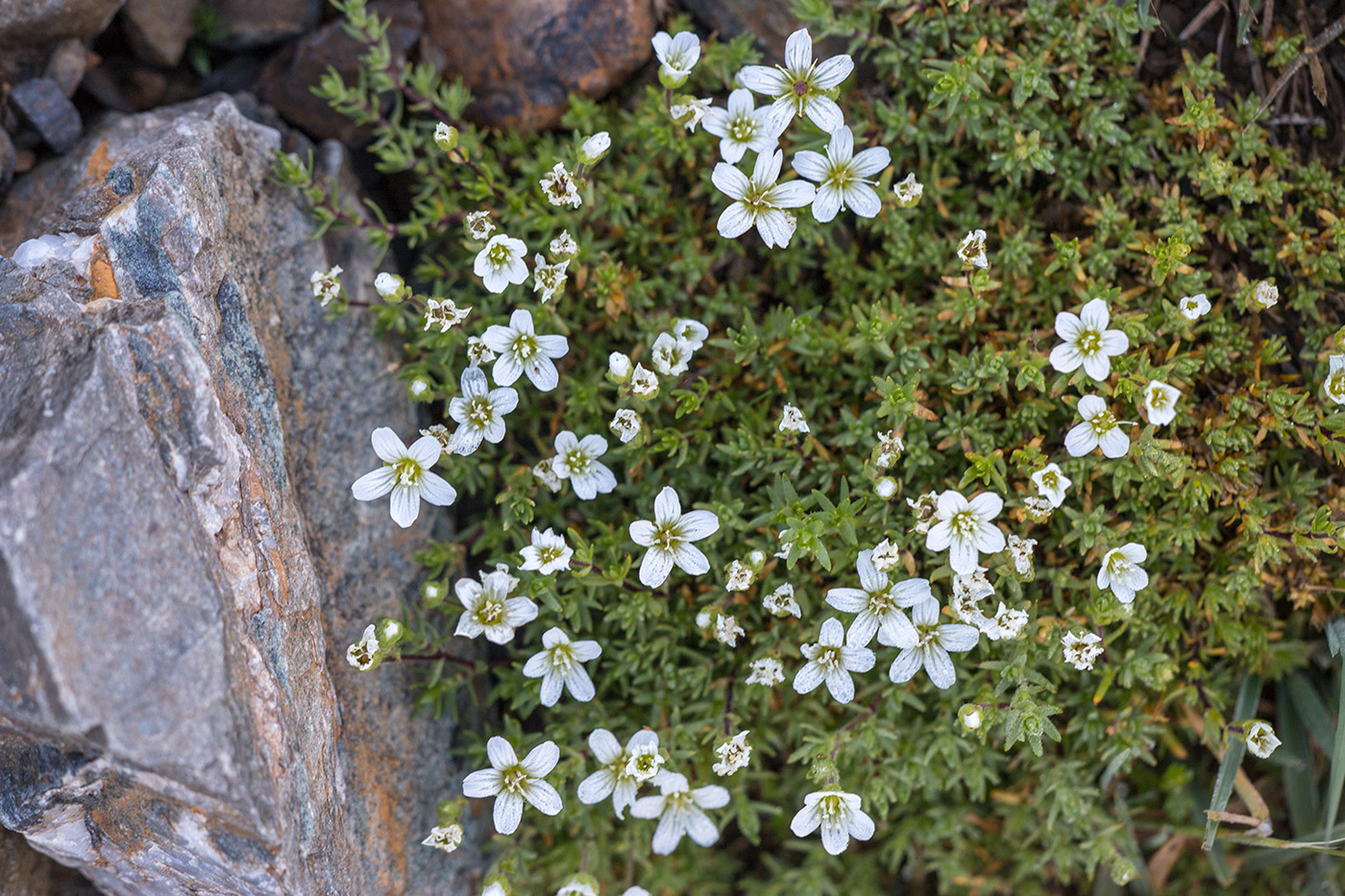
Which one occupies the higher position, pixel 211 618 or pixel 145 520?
pixel 145 520

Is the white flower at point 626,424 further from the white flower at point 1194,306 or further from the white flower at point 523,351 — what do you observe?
the white flower at point 1194,306

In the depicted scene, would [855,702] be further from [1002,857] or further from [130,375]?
[130,375]

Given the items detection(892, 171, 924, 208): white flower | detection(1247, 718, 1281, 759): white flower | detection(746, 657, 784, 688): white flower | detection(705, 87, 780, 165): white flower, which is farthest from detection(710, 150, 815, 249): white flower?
detection(1247, 718, 1281, 759): white flower

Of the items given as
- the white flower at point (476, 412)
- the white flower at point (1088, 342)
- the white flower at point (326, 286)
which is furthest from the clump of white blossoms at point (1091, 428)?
the white flower at point (326, 286)

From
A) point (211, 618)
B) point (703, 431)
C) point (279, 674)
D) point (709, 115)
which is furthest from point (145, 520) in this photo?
point (709, 115)

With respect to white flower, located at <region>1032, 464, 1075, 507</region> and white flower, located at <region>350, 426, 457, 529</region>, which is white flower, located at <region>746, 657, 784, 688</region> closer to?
white flower, located at <region>1032, 464, 1075, 507</region>
